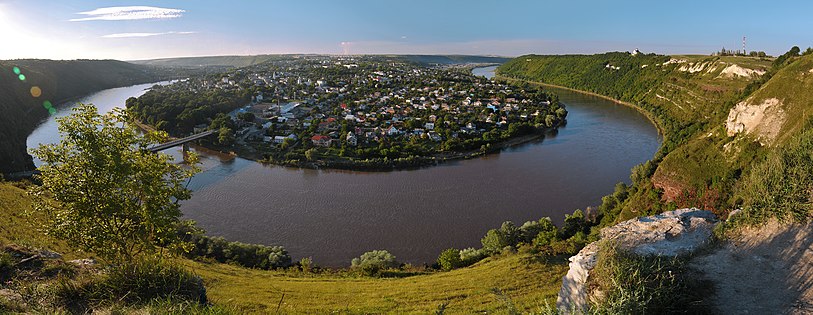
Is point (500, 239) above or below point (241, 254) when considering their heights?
above

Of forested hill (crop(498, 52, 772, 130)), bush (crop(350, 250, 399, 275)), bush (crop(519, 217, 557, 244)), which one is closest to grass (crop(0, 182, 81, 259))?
bush (crop(350, 250, 399, 275))

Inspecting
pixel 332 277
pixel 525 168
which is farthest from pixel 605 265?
pixel 525 168

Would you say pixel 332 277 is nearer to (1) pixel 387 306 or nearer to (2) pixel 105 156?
(1) pixel 387 306

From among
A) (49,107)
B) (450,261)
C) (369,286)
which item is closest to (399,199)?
(450,261)

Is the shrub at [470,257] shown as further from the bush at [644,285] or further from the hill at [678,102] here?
the bush at [644,285]

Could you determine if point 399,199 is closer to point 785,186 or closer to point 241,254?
point 241,254

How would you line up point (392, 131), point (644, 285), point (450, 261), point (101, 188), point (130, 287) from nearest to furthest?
point (644, 285) < point (130, 287) < point (101, 188) < point (450, 261) < point (392, 131)
